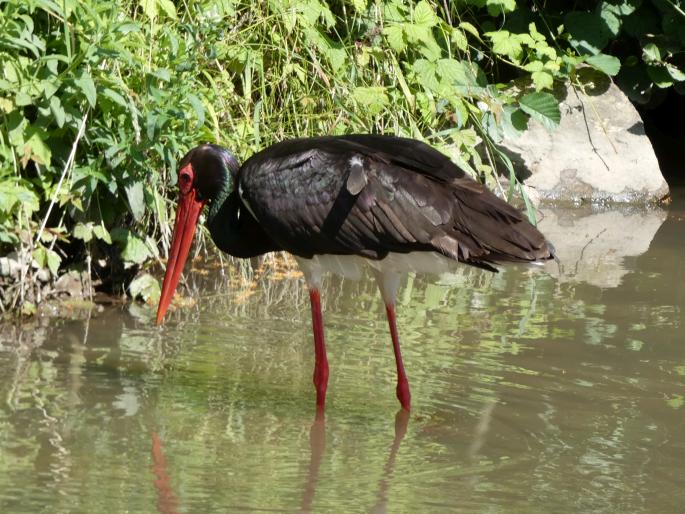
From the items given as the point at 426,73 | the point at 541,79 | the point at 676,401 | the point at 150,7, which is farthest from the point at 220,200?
the point at 541,79

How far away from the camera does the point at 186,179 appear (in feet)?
17.1

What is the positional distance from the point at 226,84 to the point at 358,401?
237cm

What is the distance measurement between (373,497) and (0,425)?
1353mm

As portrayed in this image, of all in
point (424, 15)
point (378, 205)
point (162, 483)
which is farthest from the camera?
point (424, 15)

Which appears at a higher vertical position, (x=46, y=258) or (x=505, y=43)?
(x=505, y=43)

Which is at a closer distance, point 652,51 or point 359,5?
point 359,5

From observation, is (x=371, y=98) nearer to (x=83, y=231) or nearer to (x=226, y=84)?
(x=226, y=84)

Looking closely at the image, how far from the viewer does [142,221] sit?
19.8 ft

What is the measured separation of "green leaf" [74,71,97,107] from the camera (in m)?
5.13

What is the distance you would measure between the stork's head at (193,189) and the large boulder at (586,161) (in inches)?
157

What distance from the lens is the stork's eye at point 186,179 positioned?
205 inches

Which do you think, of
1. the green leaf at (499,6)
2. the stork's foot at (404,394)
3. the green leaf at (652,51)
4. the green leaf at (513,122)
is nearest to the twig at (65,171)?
the stork's foot at (404,394)

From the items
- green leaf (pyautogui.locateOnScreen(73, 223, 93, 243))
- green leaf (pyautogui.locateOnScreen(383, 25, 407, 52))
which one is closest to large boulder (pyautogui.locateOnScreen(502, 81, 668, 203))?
green leaf (pyautogui.locateOnScreen(383, 25, 407, 52))

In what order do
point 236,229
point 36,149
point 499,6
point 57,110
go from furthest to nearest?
point 499,6 → point 36,149 → point 57,110 → point 236,229
